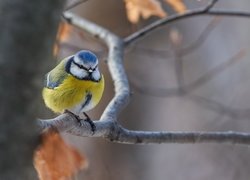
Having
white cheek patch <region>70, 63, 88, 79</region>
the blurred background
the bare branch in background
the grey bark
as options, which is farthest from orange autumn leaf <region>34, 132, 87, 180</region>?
the blurred background

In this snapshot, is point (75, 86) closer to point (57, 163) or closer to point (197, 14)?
point (197, 14)

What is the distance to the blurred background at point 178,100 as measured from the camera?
10.1 feet

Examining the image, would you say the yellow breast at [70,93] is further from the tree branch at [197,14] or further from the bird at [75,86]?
the tree branch at [197,14]

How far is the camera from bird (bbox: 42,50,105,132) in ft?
3.78

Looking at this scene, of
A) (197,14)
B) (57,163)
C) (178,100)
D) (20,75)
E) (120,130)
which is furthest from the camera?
(178,100)

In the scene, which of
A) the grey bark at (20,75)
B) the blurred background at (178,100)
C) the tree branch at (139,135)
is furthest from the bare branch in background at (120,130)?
the blurred background at (178,100)

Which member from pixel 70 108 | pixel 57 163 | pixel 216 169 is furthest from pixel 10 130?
pixel 216 169

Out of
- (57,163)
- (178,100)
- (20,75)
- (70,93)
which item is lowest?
(178,100)

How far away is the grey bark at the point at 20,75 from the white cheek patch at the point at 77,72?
→ 904 millimetres

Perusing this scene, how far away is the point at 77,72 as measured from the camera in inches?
48.3

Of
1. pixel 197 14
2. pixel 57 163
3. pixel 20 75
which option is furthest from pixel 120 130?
pixel 20 75

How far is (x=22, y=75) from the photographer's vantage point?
0.29m

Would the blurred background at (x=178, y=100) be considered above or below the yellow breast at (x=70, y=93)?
below

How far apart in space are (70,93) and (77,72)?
0.23ft
